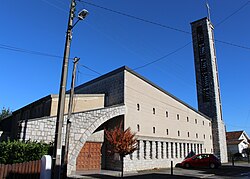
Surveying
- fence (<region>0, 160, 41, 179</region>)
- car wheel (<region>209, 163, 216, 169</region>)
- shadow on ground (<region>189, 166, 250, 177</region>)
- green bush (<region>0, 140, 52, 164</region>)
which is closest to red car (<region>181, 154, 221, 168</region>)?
car wheel (<region>209, 163, 216, 169</region>)

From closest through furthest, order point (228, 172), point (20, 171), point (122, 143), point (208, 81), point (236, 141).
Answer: point (20, 171) → point (122, 143) → point (228, 172) → point (208, 81) → point (236, 141)

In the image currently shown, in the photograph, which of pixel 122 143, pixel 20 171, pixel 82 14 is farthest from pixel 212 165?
pixel 82 14

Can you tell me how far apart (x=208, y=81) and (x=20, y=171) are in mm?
33666

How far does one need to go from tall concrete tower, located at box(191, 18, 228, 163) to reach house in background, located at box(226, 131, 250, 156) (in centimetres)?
1859

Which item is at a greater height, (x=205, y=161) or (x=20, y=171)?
(x=20, y=171)

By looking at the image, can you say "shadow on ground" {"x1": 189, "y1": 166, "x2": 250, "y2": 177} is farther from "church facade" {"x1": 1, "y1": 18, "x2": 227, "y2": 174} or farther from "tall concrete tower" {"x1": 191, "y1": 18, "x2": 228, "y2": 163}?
"tall concrete tower" {"x1": 191, "y1": 18, "x2": 228, "y2": 163}

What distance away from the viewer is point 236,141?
5588 cm

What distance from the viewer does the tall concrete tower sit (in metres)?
37.5

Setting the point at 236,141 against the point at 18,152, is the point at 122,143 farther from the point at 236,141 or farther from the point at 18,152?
the point at 236,141

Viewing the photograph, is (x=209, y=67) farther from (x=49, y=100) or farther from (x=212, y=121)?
(x=49, y=100)

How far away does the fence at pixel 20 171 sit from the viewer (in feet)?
32.4

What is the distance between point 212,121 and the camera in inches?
1489

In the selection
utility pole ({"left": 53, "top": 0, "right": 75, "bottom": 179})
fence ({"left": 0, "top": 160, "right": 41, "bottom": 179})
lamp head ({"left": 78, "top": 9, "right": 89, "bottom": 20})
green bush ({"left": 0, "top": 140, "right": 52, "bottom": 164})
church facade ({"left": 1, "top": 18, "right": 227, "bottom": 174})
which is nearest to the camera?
utility pole ({"left": 53, "top": 0, "right": 75, "bottom": 179})

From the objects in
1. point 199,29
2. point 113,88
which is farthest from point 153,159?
point 199,29
